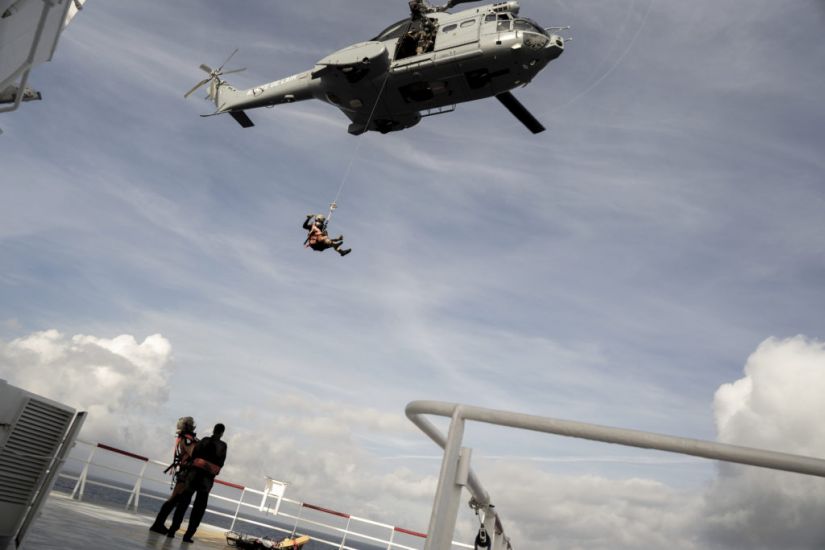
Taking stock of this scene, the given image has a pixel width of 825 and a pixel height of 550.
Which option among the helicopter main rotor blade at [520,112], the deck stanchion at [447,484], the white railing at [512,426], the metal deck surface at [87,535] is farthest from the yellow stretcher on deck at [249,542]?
the helicopter main rotor blade at [520,112]

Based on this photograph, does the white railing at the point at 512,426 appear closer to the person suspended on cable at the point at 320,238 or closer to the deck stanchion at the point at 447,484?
the deck stanchion at the point at 447,484

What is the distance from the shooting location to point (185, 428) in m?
9.12

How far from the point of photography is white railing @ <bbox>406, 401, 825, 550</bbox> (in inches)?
80.1

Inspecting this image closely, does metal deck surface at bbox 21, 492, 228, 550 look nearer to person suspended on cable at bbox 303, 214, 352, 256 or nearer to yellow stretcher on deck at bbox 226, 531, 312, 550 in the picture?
yellow stretcher on deck at bbox 226, 531, 312, 550

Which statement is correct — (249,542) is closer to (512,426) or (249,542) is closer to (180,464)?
(180,464)

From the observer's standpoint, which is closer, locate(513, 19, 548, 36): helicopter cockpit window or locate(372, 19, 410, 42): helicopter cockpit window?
locate(513, 19, 548, 36): helicopter cockpit window

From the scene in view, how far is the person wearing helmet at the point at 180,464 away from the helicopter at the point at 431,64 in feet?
39.9

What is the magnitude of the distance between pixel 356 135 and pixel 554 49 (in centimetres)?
749

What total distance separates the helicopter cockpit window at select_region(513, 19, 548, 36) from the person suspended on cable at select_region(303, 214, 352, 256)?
8.07m

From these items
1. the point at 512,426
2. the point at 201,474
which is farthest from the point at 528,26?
the point at 512,426

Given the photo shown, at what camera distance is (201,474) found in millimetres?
8406

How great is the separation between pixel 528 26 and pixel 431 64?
10.1ft

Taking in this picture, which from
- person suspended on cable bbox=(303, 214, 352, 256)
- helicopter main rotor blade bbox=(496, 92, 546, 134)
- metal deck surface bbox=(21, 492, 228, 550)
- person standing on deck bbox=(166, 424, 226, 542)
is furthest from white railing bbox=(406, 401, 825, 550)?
helicopter main rotor blade bbox=(496, 92, 546, 134)

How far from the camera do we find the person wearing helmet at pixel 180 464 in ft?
27.9
